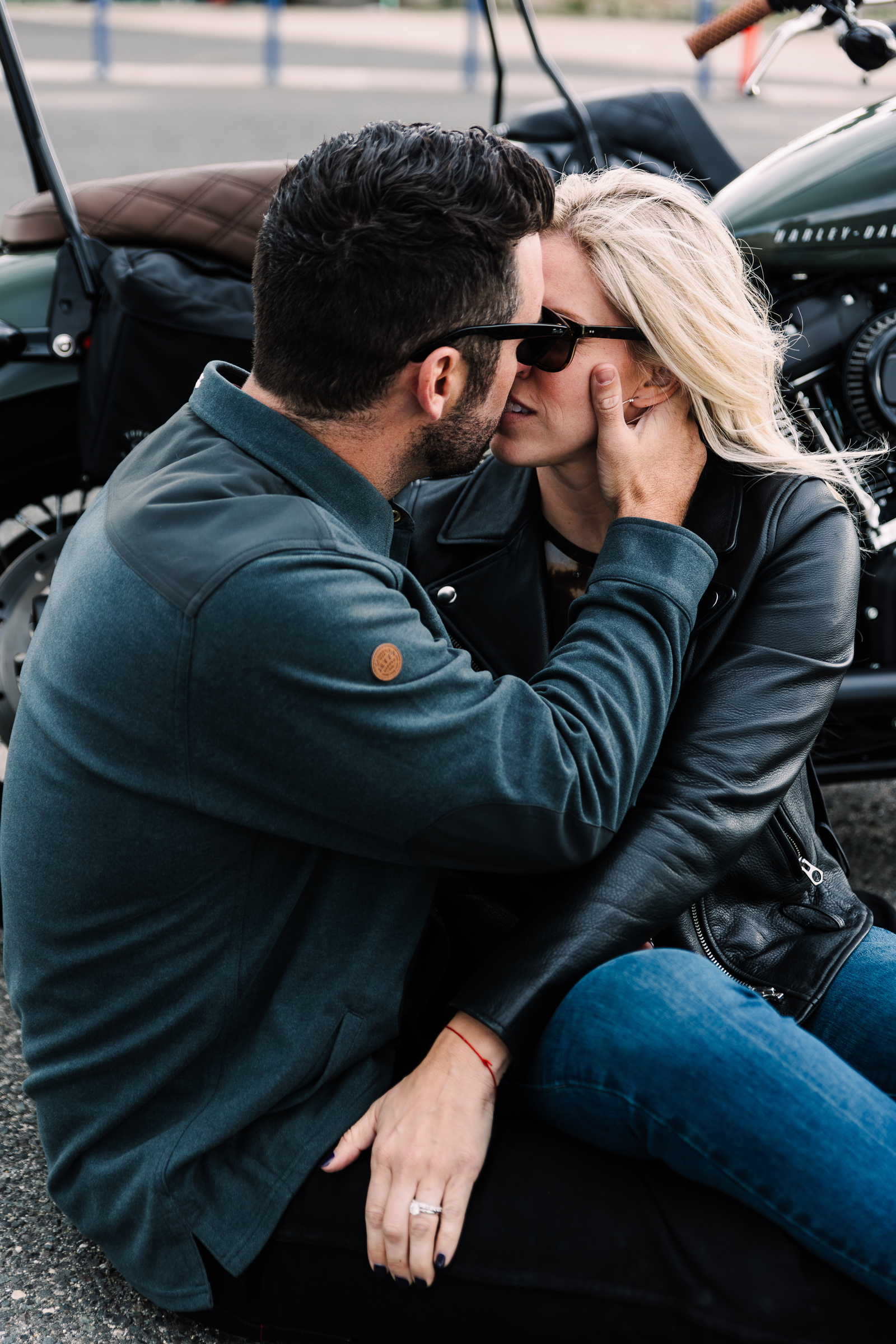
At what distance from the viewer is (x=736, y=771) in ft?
5.62

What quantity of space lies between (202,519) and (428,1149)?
734 mm

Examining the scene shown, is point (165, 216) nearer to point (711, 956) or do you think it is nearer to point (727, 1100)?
point (711, 956)

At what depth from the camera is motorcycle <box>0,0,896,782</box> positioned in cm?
255

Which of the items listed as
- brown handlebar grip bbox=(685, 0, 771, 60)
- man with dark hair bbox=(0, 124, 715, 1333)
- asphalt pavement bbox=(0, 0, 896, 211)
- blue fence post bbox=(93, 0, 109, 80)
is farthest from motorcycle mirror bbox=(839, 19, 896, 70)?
blue fence post bbox=(93, 0, 109, 80)

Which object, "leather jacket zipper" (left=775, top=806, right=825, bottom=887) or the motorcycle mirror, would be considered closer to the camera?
"leather jacket zipper" (left=775, top=806, right=825, bottom=887)

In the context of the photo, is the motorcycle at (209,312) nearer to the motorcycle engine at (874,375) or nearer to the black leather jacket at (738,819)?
the motorcycle engine at (874,375)

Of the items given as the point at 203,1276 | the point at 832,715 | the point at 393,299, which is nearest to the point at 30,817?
the point at 203,1276

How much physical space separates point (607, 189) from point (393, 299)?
0.55 metres

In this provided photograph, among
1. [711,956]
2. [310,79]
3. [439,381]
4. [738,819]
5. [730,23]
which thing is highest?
[730,23]

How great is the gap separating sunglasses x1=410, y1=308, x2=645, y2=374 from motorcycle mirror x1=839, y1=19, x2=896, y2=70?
1.21 metres

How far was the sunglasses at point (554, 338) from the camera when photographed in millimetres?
1703

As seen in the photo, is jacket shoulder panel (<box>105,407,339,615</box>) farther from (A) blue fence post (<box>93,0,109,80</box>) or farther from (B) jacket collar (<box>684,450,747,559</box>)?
(A) blue fence post (<box>93,0,109,80</box>)

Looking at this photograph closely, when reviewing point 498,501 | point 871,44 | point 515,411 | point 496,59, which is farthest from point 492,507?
point 496,59

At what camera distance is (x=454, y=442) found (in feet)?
5.51
